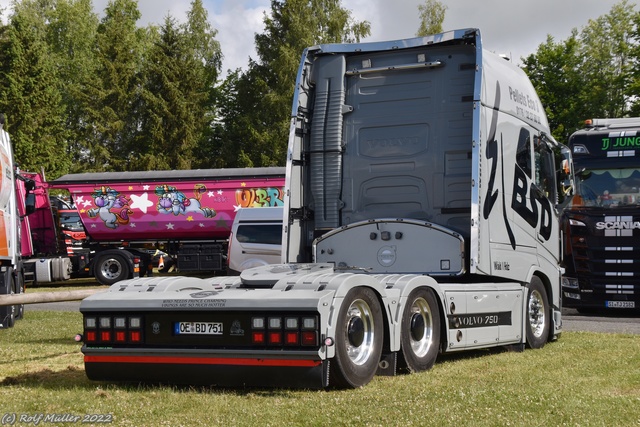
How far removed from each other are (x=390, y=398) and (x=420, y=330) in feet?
6.12

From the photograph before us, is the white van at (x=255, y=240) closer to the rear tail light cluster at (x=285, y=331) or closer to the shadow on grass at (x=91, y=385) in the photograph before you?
the shadow on grass at (x=91, y=385)

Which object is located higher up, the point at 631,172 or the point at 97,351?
the point at 631,172

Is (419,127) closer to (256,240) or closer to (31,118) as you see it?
(256,240)

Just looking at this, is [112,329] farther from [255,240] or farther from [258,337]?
[255,240]

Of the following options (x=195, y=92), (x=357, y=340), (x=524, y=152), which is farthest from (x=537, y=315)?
(x=195, y=92)

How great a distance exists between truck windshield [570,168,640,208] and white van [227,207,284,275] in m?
8.98

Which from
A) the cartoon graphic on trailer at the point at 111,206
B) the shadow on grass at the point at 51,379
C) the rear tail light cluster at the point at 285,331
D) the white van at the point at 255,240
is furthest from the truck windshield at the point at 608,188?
the cartoon graphic on trailer at the point at 111,206

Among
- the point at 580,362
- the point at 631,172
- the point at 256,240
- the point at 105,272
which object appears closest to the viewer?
the point at 580,362

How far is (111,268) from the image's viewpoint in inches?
1272

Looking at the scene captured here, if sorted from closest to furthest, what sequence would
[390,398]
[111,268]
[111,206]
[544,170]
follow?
[390,398] < [544,170] < [111,206] < [111,268]

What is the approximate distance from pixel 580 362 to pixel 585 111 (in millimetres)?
44183

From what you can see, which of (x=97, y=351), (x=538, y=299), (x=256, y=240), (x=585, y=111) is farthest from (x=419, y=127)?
(x=585, y=111)

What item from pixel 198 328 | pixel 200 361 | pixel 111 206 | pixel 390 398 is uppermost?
pixel 111 206

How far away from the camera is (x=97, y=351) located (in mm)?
8625
